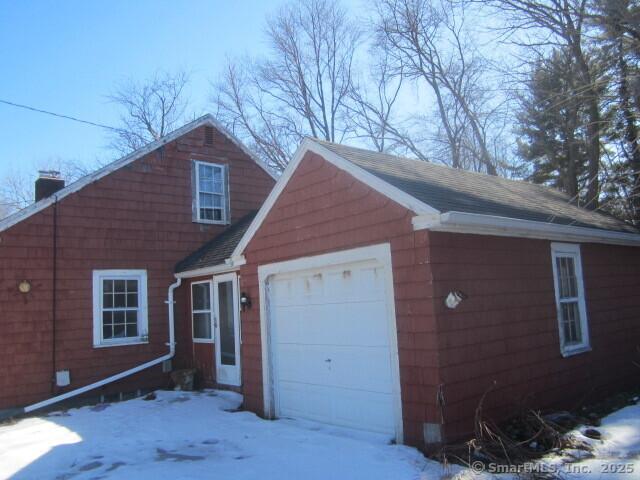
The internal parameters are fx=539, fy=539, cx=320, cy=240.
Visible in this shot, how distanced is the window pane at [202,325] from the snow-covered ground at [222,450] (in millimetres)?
2823

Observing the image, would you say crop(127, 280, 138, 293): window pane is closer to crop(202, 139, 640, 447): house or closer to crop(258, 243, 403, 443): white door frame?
crop(202, 139, 640, 447): house

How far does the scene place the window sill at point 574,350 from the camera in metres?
8.27

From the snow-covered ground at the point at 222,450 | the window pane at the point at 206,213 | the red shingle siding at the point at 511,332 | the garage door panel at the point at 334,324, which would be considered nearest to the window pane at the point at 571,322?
the red shingle siding at the point at 511,332

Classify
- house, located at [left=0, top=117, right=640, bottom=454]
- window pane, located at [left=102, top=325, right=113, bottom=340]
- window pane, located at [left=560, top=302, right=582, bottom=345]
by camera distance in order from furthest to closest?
1. window pane, located at [left=102, top=325, right=113, bottom=340]
2. window pane, located at [left=560, top=302, right=582, bottom=345]
3. house, located at [left=0, top=117, right=640, bottom=454]

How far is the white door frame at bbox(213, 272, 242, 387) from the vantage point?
10.9 m

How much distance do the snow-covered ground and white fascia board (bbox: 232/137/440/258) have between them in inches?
113

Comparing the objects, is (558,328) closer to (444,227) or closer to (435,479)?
(444,227)

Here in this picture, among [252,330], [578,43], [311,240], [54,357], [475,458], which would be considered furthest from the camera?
[578,43]

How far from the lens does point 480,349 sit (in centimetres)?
677

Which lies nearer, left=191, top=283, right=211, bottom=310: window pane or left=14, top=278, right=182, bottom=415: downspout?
left=14, top=278, right=182, bottom=415: downspout

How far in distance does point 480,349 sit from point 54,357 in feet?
27.0

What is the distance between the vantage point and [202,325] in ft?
40.2

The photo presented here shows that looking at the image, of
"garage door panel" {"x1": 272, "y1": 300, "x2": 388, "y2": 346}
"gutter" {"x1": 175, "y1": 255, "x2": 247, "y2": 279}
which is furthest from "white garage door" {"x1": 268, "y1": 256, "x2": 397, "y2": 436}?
"gutter" {"x1": 175, "y1": 255, "x2": 247, "y2": 279}

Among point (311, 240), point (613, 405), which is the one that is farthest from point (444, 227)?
point (613, 405)
